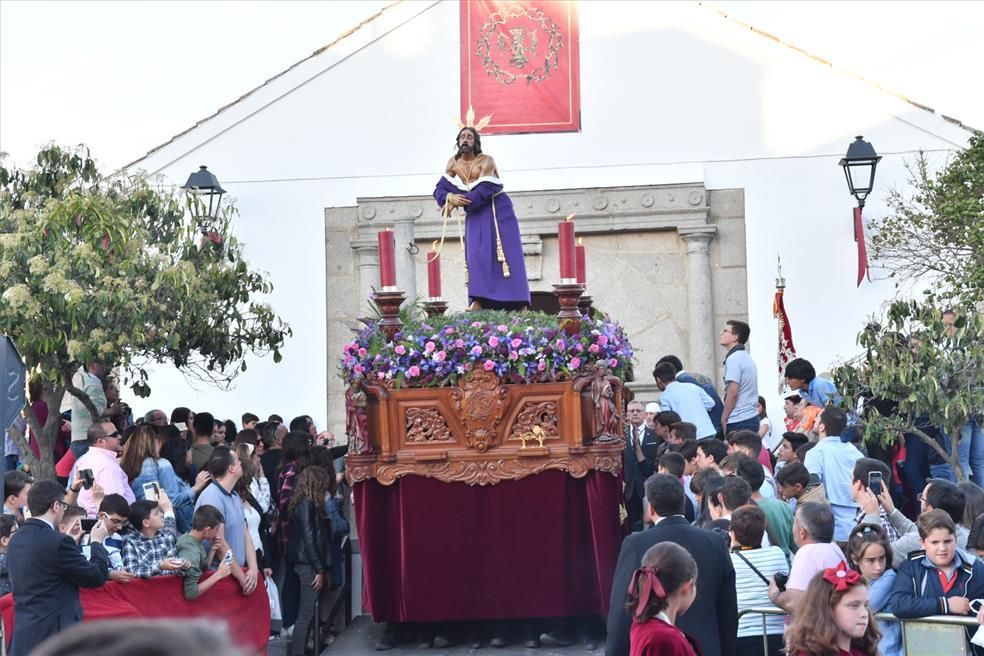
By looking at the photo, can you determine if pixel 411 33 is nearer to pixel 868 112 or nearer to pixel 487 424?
pixel 868 112

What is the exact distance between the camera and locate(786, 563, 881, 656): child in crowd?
4633 mm

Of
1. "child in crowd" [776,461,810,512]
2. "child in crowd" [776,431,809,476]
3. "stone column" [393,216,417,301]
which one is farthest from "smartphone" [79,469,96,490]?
"stone column" [393,216,417,301]

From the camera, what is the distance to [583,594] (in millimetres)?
9328

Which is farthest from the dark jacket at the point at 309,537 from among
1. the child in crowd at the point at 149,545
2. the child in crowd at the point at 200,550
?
the child in crowd at the point at 149,545

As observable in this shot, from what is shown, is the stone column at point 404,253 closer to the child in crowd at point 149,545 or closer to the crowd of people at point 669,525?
the crowd of people at point 669,525

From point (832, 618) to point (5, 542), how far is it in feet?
16.9

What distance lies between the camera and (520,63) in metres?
16.4

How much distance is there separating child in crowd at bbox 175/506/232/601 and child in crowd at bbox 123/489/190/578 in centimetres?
10

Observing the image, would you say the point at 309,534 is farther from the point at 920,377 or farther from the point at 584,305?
the point at 920,377

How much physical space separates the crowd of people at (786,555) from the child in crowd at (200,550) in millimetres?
2743

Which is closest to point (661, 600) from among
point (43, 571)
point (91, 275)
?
point (43, 571)

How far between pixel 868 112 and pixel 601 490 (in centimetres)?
783

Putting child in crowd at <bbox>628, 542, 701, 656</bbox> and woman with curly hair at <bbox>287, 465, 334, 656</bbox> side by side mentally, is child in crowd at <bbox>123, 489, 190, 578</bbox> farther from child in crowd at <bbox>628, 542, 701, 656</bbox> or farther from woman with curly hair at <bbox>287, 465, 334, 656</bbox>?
child in crowd at <bbox>628, 542, 701, 656</bbox>

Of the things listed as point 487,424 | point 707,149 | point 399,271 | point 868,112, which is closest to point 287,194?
point 399,271
